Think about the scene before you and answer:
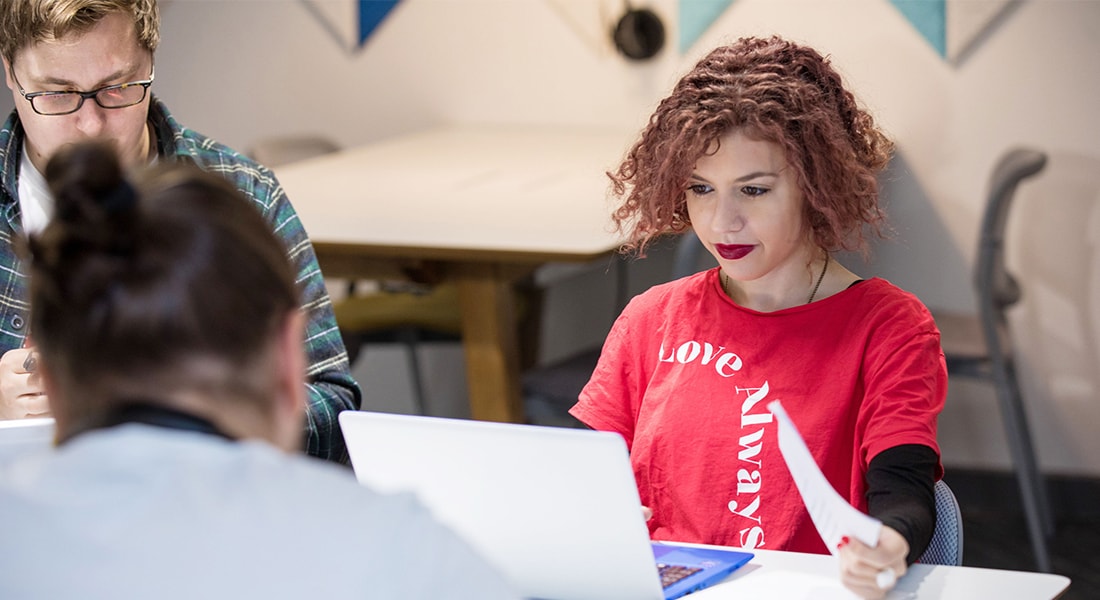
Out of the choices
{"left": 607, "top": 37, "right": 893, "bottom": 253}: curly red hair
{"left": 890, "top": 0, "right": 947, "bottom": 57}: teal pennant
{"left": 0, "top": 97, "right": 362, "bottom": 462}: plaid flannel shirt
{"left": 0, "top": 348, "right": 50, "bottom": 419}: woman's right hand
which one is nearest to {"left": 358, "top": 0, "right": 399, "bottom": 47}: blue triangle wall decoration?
{"left": 890, "top": 0, "right": 947, "bottom": 57}: teal pennant

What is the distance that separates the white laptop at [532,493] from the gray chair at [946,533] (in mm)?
307

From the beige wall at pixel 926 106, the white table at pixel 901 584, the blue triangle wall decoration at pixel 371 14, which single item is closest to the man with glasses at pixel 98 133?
the white table at pixel 901 584

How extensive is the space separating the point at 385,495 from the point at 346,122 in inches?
136

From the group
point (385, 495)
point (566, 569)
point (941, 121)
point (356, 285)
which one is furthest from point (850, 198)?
point (356, 285)

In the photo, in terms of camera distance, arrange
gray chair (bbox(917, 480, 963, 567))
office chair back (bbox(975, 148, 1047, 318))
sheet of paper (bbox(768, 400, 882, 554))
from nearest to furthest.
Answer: sheet of paper (bbox(768, 400, 882, 554)), gray chair (bbox(917, 480, 963, 567)), office chair back (bbox(975, 148, 1047, 318))

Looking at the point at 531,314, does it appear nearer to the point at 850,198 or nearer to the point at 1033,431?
the point at 1033,431

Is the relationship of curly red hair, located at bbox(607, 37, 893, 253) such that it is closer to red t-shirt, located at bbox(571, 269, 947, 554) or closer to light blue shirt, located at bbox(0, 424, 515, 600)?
red t-shirt, located at bbox(571, 269, 947, 554)

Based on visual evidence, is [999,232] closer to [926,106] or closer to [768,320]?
[926,106]

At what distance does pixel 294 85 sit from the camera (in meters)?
4.15

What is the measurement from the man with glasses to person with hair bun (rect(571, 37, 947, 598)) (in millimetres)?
385

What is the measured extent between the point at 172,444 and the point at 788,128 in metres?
0.89

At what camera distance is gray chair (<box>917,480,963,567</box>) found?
137cm

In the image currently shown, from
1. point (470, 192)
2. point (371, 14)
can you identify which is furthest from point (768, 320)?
point (371, 14)

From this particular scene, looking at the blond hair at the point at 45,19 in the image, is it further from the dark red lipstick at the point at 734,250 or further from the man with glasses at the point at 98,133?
the dark red lipstick at the point at 734,250
